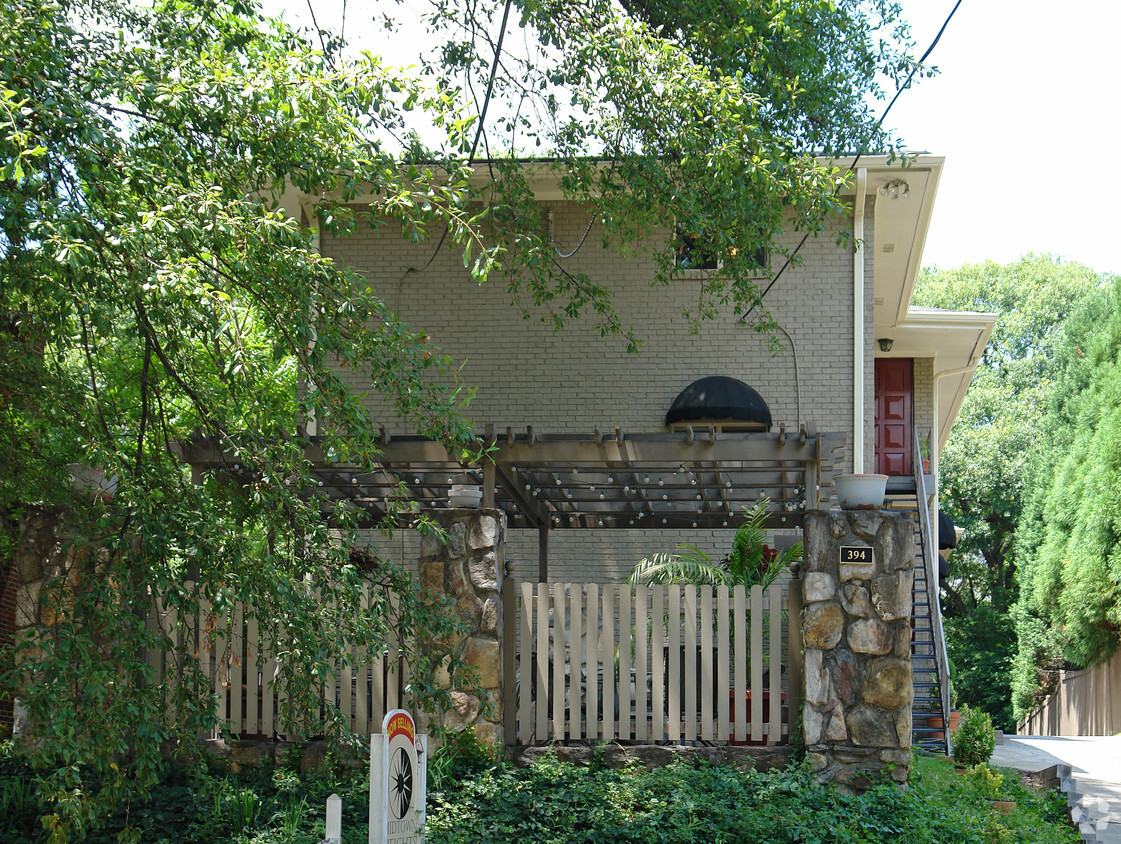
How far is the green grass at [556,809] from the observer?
20.0ft

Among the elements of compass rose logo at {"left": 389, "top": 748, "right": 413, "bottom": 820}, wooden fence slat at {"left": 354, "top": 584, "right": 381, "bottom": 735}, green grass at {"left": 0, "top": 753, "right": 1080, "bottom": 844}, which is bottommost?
green grass at {"left": 0, "top": 753, "right": 1080, "bottom": 844}

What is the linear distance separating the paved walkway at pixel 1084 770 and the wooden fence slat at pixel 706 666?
130 inches

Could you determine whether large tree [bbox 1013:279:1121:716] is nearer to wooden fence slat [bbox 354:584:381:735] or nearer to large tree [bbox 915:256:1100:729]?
large tree [bbox 915:256:1100:729]

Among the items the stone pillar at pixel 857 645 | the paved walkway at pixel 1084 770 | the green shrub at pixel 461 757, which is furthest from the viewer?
the paved walkway at pixel 1084 770

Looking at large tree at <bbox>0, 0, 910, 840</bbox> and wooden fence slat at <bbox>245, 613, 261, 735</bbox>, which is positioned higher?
large tree at <bbox>0, 0, 910, 840</bbox>

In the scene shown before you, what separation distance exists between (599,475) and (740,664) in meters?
3.08

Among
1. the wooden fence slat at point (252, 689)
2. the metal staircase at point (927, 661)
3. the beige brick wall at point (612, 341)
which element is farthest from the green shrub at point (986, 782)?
the wooden fence slat at point (252, 689)

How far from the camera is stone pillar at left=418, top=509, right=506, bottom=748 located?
23.5 ft

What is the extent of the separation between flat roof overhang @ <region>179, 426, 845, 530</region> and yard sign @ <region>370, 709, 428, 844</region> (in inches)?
63.5

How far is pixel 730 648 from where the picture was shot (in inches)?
306

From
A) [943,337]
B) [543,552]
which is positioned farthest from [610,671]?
[943,337]

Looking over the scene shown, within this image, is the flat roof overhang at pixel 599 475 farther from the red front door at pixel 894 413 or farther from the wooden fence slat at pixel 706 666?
the red front door at pixel 894 413

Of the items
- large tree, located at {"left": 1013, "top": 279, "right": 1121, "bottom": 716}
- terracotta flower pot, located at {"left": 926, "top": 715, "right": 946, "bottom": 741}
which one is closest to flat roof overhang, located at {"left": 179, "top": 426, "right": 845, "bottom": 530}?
terracotta flower pot, located at {"left": 926, "top": 715, "right": 946, "bottom": 741}

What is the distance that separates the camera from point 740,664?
726 cm
